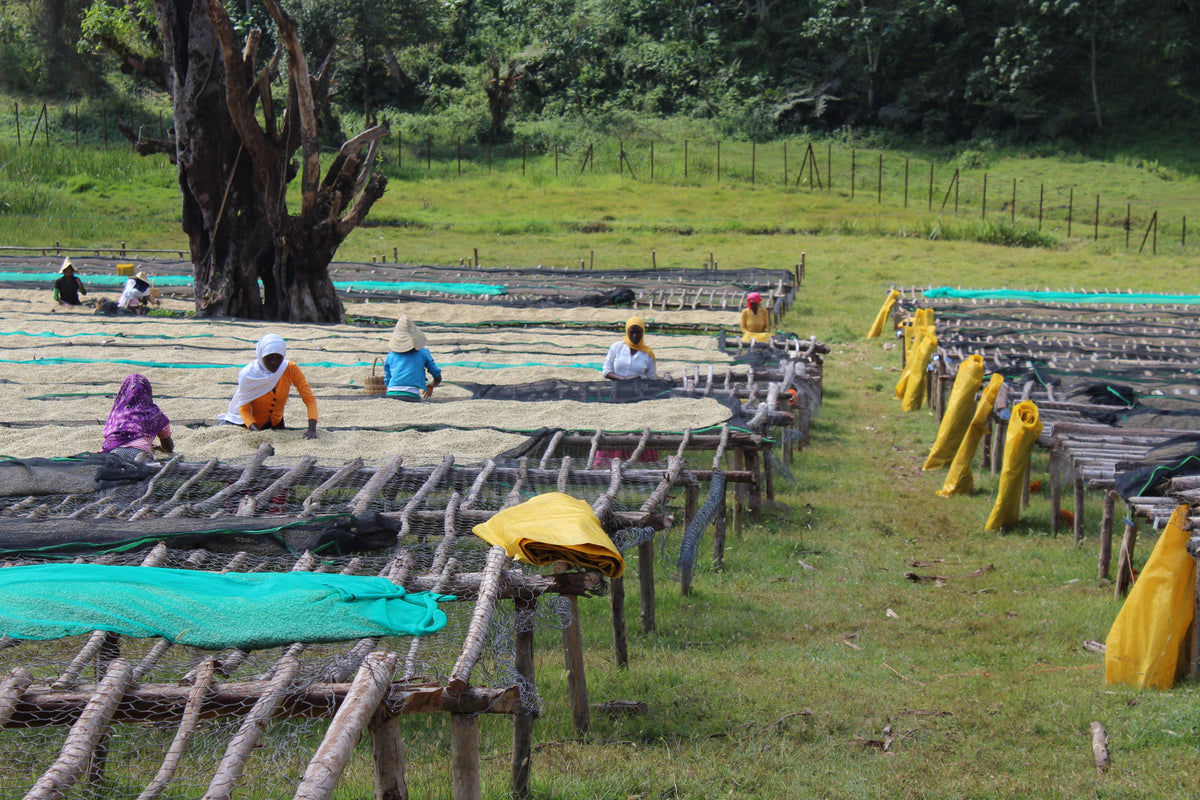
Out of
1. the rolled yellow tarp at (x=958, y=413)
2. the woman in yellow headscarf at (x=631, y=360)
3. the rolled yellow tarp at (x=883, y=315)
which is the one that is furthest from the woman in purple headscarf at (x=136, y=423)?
the rolled yellow tarp at (x=883, y=315)

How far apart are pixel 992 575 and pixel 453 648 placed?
4501 millimetres

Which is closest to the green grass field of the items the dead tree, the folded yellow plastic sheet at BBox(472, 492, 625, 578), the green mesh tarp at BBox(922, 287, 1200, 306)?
the folded yellow plastic sheet at BBox(472, 492, 625, 578)

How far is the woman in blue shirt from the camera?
789 cm

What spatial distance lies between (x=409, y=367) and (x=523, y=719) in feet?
14.9

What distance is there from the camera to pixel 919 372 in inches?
447

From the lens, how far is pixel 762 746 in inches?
171

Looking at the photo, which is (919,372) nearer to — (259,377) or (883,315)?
(883,315)

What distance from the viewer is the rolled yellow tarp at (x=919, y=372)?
11.2 meters

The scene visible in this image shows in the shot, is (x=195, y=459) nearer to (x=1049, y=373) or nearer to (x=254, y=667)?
(x=254, y=667)

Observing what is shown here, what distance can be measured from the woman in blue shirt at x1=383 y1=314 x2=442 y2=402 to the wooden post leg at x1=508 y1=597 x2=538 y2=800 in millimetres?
4065

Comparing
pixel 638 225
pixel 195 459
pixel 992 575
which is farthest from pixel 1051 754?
pixel 638 225

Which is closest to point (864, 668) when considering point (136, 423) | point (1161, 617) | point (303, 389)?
point (1161, 617)

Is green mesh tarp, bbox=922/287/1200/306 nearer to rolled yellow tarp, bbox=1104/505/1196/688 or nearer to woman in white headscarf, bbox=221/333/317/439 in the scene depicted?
rolled yellow tarp, bbox=1104/505/1196/688

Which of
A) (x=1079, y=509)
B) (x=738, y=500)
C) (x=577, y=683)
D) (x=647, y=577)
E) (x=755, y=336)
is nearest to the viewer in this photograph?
(x=577, y=683)
